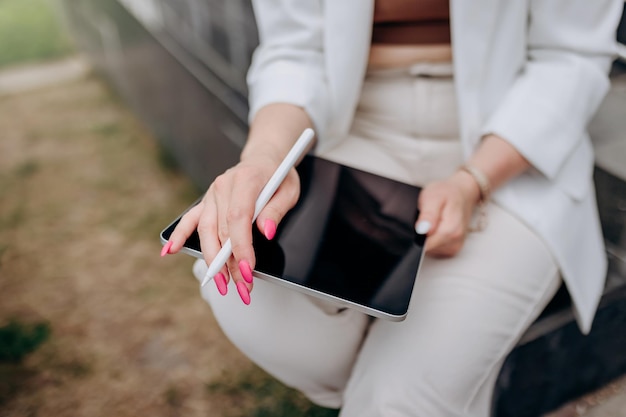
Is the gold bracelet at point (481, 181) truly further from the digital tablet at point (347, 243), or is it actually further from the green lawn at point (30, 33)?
the green lawn at point (30, 33)

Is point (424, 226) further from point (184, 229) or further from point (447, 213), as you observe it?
point (184, 229)

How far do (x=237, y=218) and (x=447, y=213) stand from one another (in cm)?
27

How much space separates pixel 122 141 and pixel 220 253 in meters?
1.86

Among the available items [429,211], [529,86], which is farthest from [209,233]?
[529,86]

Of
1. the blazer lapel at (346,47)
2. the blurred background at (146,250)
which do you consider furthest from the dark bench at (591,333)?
the blazer lapel at (346,47)

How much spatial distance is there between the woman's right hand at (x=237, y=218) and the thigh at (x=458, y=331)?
0.70ft

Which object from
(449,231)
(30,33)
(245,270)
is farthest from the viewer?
(30,33)

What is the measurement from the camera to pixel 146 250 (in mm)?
1717

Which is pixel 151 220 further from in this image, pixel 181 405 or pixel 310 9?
pixel 310 9

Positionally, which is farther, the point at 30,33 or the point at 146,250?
the point at 30,33

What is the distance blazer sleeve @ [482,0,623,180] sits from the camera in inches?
30.9

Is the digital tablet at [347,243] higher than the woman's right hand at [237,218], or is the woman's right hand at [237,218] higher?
the woman's right hand at [237,218]

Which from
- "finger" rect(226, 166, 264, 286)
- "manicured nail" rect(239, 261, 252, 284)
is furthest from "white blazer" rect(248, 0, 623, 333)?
"manicured nail" rect(239, 261, 252, 284)

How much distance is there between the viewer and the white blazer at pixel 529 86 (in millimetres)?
788
